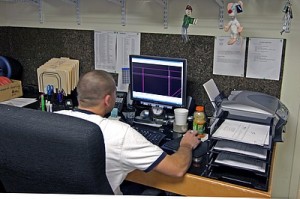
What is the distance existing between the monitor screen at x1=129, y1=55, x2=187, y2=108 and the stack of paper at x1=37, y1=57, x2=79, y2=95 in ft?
1.53

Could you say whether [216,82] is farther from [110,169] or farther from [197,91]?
[110,169]

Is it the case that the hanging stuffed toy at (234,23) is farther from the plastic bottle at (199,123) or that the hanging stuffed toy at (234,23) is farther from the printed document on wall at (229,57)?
the plastic bottle at (199,123)

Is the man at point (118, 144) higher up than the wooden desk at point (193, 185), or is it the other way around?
the man at point (118, 144)

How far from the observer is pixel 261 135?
1215 mm

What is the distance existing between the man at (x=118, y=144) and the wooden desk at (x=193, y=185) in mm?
57

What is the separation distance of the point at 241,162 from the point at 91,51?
125cm

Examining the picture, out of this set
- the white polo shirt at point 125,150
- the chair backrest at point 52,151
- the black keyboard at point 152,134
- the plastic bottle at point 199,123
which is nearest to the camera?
the chair backrest at point 52,151

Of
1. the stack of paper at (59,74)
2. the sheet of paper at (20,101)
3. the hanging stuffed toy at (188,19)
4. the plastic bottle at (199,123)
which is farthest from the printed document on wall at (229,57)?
the sheet of paper at (20,101)

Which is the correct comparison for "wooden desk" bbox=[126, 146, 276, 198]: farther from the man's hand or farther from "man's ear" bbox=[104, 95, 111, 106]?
"man's ear" bbox=[104, 95, 111, 106]

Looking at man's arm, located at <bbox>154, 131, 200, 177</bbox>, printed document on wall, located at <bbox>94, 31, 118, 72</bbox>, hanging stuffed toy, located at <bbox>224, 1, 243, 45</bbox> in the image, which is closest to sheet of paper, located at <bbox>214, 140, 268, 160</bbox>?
man's arm, located at <bbox>154, 131, 200, 177</bbox>

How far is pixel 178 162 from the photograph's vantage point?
1.25m

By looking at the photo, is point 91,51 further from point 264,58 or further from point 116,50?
point 264,58

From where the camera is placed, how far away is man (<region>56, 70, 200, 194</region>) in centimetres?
115

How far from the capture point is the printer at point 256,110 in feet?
4.39
